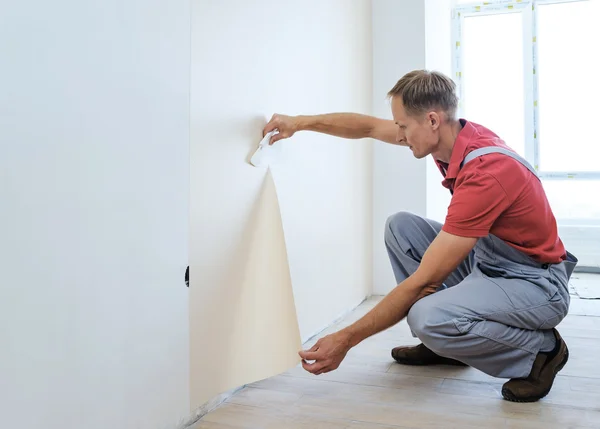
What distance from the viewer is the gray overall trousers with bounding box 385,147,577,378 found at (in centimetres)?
150

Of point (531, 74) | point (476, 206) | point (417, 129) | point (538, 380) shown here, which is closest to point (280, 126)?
point (417, 129)

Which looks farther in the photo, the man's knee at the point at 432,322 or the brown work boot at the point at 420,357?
the brown work boot at the point at 420,357

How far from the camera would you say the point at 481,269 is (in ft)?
5.49

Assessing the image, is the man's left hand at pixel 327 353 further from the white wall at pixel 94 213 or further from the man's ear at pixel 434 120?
the man's ear at pixel 434 120

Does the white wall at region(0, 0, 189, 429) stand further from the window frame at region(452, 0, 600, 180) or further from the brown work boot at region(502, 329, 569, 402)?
the window frame at region(452, 0, 600, 180)

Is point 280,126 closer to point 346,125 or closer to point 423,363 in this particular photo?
point 346,125

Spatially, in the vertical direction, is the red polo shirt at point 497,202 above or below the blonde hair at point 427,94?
below

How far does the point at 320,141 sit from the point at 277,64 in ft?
1.55

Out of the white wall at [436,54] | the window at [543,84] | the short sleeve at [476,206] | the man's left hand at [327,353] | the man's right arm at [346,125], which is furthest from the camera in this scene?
the window at [543,84]

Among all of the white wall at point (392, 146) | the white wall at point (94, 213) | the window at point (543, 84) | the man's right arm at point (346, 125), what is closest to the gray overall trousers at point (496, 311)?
the man's right arm at point (346, 125)

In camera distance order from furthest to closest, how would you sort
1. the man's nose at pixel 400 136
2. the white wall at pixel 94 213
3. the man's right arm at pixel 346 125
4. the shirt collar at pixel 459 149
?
the man's right arm at pixel 346 125
the man's nose at pixel 400 136
the shirt collar at pixel 459 149
the white wall at pixel 94 213

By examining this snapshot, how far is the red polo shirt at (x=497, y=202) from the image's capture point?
4.74 ft

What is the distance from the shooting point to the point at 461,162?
1.57m

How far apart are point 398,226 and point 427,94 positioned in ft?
1.56
